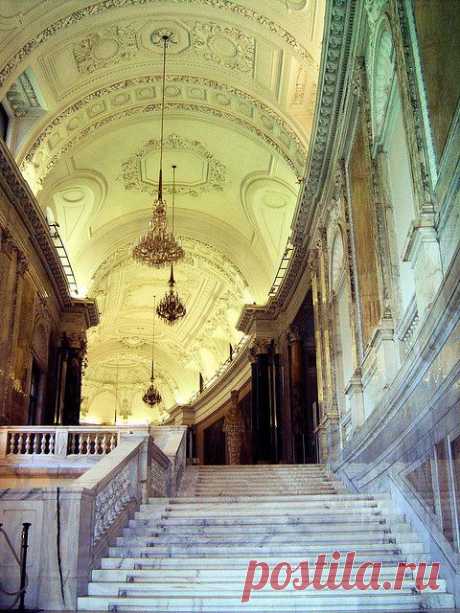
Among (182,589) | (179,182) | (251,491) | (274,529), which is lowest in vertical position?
(182,589)

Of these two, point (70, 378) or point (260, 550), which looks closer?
point (260, 550)

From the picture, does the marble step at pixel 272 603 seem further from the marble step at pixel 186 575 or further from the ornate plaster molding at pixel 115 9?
the ornate plaster molding at pixel 115 9

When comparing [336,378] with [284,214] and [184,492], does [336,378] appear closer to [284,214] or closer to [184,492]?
[184,492]

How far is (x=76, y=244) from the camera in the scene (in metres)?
21.4

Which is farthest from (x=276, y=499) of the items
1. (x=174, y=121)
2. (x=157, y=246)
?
(x=174, y=121)

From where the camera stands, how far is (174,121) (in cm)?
1841

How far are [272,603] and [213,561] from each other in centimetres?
102

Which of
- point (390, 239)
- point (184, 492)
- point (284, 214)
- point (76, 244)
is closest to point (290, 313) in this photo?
point (284, 214)

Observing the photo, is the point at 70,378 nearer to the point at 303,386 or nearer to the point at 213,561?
the point at 303,386

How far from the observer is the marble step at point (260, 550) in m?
6.76

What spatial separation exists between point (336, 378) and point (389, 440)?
521 centimetres

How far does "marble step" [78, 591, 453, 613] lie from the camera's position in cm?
555

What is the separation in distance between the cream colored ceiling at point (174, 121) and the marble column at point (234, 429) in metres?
3.59

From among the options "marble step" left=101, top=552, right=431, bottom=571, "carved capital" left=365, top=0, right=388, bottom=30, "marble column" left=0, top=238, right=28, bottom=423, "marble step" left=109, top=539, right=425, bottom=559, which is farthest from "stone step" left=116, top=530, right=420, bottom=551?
"marble column" left=0, top=238, right=28, bottom=423
